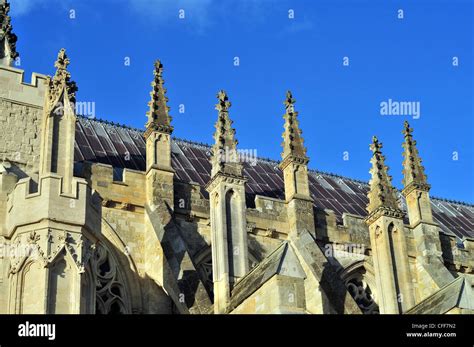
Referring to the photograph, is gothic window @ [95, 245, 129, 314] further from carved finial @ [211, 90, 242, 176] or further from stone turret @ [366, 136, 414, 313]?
stone turret @ [366, 136, 414, 313]

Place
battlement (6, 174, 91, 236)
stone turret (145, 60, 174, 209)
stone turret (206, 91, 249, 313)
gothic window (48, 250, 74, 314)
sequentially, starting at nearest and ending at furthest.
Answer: gothic window (48, 250, 74, 314) < battlement (6, 174, 91, 236) < stone turret (206, 91, 249, 313) < stone turret (145, 60, 174, 209)

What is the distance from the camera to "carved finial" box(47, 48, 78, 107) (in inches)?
640

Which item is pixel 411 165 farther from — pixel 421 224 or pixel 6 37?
pixel 6 37

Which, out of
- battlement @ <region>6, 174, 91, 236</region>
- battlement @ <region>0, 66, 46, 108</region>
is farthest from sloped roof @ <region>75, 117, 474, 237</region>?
battlement @ <region>6, 174, 91, 236</region>

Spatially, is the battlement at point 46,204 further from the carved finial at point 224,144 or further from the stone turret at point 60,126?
the carved finial at point 224,144

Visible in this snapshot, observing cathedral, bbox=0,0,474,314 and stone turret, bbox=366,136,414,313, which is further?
stone turret, bbox=366,136,414,313

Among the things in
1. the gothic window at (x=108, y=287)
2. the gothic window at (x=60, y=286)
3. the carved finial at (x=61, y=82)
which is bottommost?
the gothic window at (x=60, y=286)

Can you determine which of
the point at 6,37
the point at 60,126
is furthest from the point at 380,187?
the point at 60,126

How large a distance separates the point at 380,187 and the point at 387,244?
1624 millimetres

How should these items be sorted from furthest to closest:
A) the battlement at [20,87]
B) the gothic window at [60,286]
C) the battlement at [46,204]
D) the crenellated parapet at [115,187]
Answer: the crenellated parapet at [115,187] → the battlement at [20,87] → the battlement at [46,204] → the gothic window at [60,286]

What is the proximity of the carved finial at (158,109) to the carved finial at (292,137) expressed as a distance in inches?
132

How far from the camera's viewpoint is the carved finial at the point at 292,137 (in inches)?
1027

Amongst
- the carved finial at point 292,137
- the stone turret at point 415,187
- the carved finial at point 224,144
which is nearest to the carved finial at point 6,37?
→ the carved finial at point 224,144

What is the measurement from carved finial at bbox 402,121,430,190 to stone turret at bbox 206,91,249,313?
6464 mm
